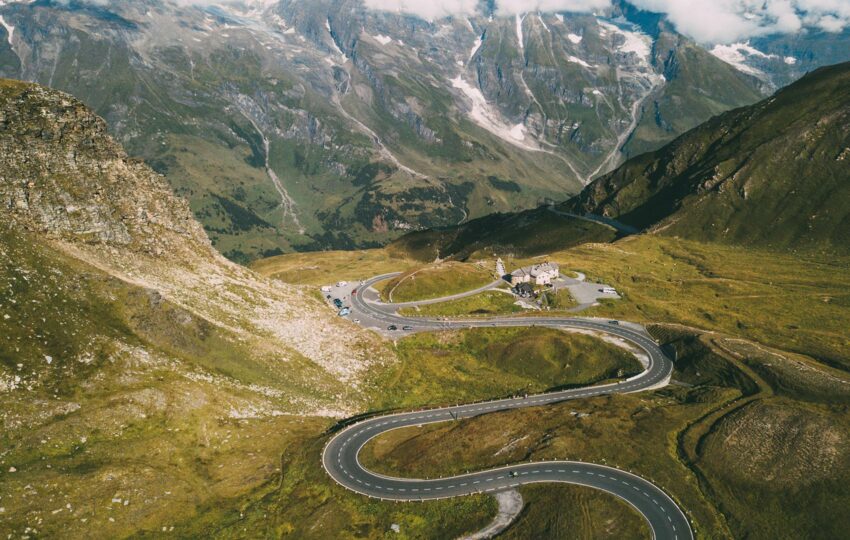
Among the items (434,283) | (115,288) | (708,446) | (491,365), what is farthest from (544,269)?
(115,288)

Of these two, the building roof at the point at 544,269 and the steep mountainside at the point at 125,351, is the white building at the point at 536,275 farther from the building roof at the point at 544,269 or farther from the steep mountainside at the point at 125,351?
the steep mountainside at the point at 125,351

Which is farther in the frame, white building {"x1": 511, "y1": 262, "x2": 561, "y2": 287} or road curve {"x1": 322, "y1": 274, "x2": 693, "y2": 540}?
white building {"x1": 511, "y1": 262, "x2": 561, "y2": 287}

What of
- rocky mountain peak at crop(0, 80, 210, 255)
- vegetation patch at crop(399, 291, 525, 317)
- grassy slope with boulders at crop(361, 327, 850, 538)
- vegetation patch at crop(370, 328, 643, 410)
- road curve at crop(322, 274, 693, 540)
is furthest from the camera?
vegetation patch at crop(399, 291, 525, 317)

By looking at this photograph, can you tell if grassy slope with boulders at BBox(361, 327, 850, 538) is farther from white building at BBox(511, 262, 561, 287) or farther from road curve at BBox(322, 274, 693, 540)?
white building at BBox(511, 262, 561, 287)

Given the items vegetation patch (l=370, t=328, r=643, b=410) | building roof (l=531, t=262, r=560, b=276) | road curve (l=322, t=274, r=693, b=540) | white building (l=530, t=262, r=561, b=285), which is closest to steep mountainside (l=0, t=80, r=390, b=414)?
vegetation patch (l=370, t=328, r=643, b=410)

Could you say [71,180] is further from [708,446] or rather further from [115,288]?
[708,446]

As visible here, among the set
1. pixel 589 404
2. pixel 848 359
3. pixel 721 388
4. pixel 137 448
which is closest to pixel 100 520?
pixel 137 448

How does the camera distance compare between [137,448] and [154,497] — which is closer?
[154,497]

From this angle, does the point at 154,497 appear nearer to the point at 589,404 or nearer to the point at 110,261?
the point at 110,261
